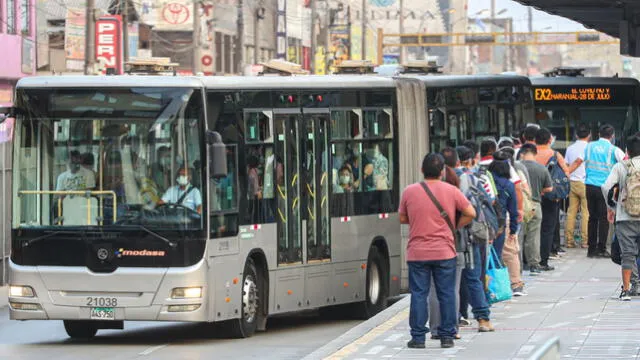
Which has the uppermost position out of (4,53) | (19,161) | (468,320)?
(4,53)

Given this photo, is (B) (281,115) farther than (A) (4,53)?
No

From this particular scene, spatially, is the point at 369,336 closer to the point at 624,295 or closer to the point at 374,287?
the point at 624,295

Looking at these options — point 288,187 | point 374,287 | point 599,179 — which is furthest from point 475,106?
point 288,187

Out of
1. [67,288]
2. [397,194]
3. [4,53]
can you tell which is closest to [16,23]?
[4,53]

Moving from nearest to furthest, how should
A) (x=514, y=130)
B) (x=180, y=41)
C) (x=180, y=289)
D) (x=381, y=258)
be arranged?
(x=180, y=289) < (x=381, y=258) < (x=514, y=130) < (x=180, y=41)

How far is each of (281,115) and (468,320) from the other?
3.33 meters

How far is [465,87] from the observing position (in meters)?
25.7

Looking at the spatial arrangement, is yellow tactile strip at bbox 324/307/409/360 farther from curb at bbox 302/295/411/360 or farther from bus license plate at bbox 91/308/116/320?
bus license plate at bbox 91/308/116/320

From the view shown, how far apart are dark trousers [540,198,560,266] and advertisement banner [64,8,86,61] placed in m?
30.5

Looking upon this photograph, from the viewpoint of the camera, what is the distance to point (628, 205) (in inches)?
669

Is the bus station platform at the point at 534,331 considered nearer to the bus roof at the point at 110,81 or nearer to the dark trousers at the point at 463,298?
the dark trousers at the point at 463,298

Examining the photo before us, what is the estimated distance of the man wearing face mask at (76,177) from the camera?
52.3ft

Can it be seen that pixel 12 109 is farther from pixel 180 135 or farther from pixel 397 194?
pixel 397 194

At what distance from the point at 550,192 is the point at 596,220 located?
2.46m
